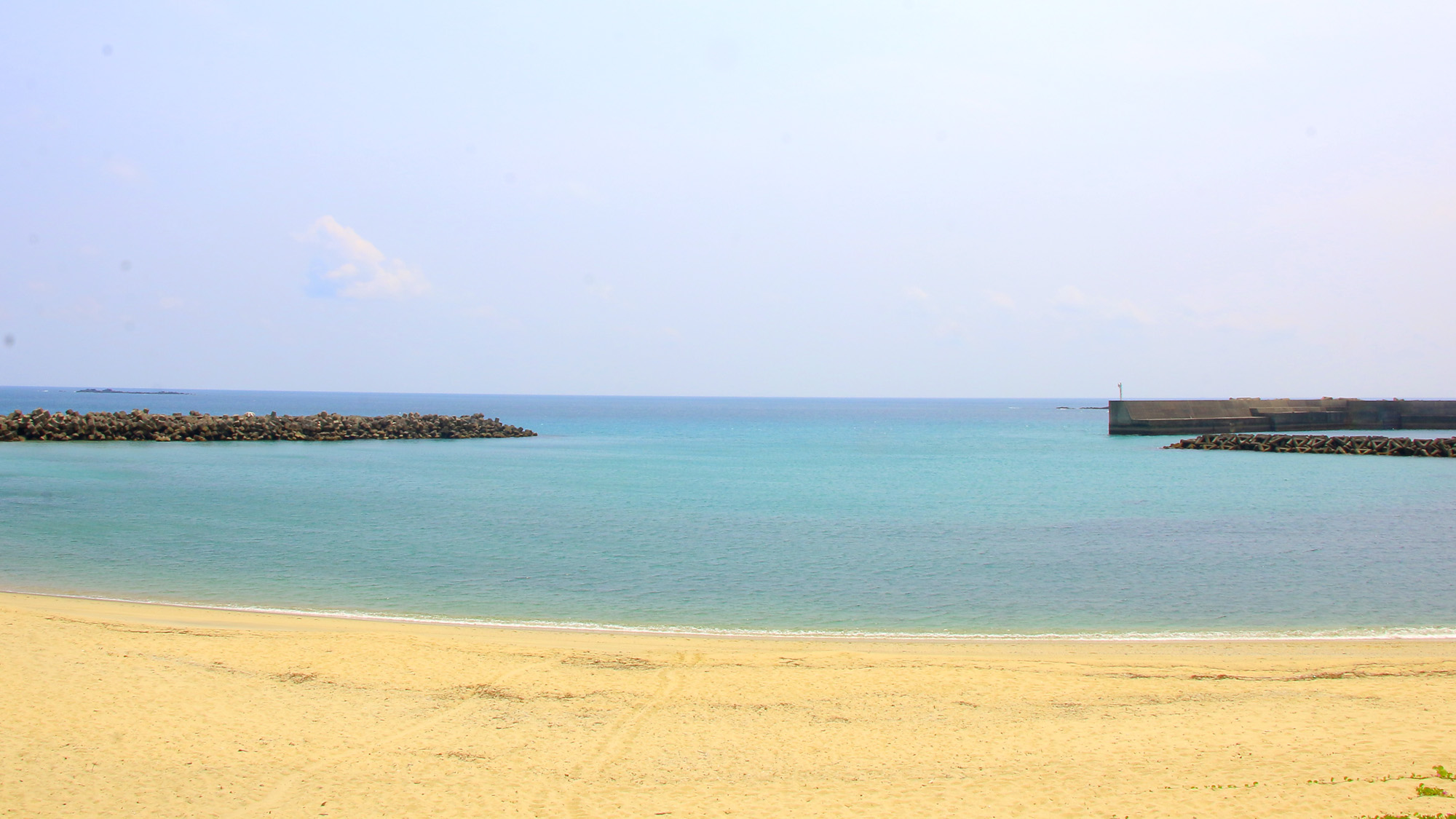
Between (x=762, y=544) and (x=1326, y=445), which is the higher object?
(x=1326, y=445)

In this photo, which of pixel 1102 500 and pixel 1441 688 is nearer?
pixel 1441 688

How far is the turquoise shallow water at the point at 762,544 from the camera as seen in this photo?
13.1 metres

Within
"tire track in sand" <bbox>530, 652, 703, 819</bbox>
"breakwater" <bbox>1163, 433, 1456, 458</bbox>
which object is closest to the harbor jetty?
"breakwater" <bbox>1163, 433, 1456, 458</bbox>

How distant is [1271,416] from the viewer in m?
66.8

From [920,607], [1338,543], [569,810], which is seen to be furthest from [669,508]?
[569,810]

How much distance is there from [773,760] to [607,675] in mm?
2820

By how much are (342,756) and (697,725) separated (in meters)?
2.75

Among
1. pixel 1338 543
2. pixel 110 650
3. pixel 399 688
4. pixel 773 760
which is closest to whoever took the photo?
pixel 773 760

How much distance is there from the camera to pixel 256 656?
988cm

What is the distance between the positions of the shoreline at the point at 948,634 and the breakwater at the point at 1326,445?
43.1 meters

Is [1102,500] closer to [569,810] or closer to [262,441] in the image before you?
[569,810]

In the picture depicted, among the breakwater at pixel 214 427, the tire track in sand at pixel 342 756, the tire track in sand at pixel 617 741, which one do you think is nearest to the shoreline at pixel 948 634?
the tire track in sand at pixel 617 741

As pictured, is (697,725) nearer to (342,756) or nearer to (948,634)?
(342,756)

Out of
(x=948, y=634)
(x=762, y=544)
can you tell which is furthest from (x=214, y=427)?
(x=948, y=634)
